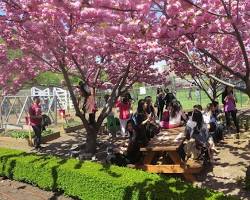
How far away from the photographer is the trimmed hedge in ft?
23.1

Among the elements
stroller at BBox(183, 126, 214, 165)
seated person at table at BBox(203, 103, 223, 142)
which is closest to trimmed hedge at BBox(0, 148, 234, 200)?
stroller at BBox(183, 126, 214, 165)

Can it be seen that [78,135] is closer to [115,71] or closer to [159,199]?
[115,71]

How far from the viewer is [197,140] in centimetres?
1039

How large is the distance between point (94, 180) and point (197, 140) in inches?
130

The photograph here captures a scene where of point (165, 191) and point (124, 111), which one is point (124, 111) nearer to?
point (124, 111)

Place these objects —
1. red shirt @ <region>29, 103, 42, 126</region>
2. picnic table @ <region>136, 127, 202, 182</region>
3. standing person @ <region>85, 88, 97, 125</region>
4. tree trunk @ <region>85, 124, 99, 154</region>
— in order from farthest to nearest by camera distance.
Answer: red shirt @ <region>29, 103, 42, 126</region>, standing person @ <region>85, 88, 97, 125</region>, tree trunk @ <region>85, 124, 99, 154</region>, picnic table @ <region>136, 127, 202, 182</region>

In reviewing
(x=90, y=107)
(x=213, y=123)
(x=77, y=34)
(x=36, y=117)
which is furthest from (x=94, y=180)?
(x=36, y=117)

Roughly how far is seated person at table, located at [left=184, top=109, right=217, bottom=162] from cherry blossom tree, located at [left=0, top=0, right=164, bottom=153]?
2.02 meters

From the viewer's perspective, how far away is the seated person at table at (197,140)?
1021cm

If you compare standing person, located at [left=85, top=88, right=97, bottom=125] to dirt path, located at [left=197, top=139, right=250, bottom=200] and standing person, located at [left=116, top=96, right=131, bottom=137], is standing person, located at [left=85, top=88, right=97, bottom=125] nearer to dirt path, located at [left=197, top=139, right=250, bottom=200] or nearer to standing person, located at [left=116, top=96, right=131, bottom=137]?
standing person, located at [left=116, top=96, right=131, bottom=137]

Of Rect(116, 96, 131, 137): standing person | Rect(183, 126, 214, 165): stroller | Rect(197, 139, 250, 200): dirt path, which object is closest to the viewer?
Rect(197, 139, 250, 200): dirt path

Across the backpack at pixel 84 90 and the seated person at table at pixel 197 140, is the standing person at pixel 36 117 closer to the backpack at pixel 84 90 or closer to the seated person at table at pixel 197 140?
the backpack at pixel 84 90

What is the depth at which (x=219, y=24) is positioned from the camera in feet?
25.1

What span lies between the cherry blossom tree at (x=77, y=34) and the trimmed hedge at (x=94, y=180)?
8.42 feet
